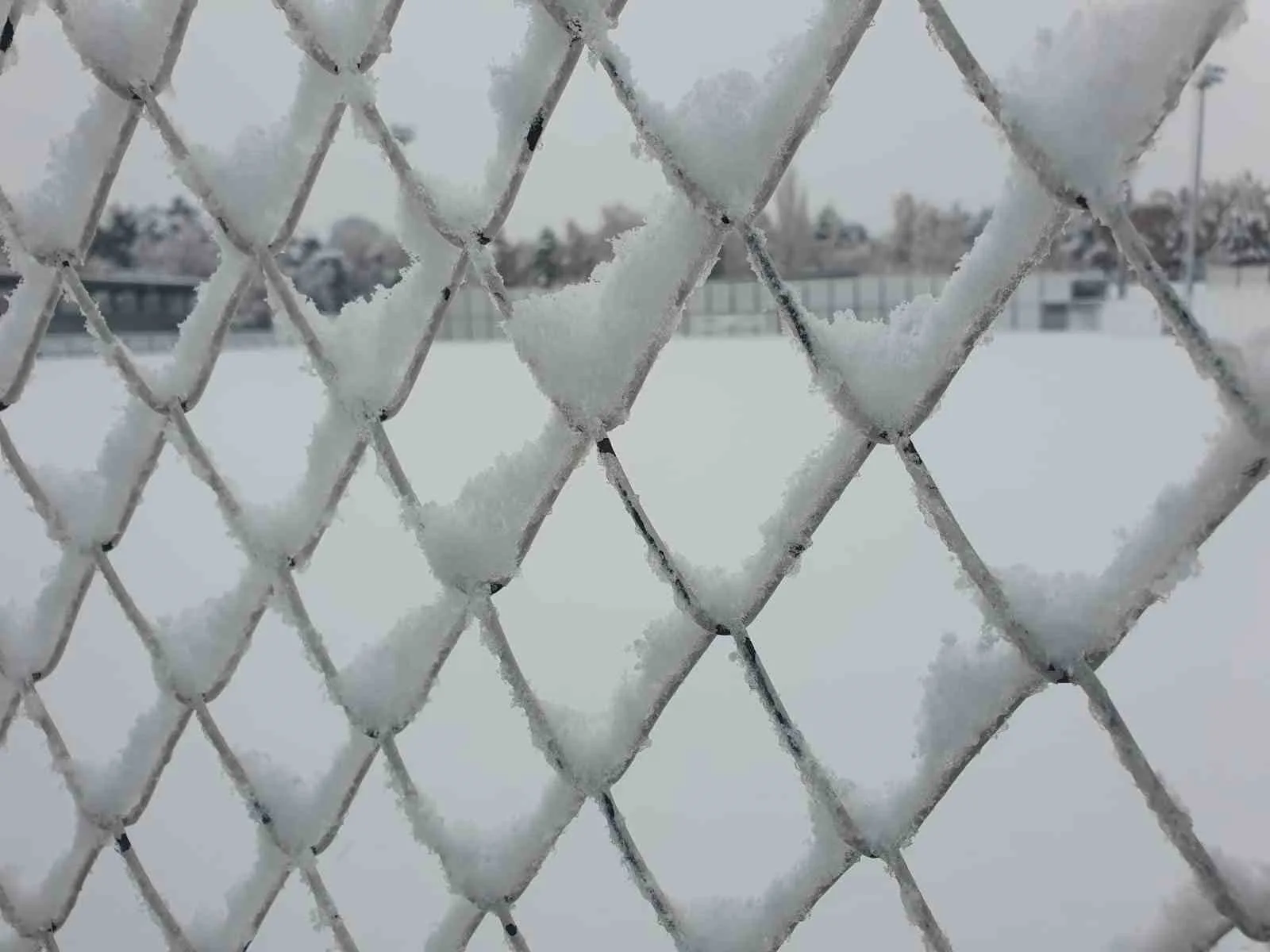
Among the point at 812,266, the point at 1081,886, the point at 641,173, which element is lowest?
the point at 1081,886

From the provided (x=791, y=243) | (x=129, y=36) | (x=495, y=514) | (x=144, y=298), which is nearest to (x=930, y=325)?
(x=495, y=514)

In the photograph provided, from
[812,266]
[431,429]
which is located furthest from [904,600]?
[431,429]

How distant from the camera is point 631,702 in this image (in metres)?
0.46

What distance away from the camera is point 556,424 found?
0.44 meters

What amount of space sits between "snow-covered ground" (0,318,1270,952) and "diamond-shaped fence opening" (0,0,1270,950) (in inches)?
2.6

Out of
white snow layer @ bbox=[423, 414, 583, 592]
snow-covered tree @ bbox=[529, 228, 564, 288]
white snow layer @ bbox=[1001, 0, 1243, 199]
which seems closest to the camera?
white snow layer @ bbox=[1001, 0, 1243, 199]

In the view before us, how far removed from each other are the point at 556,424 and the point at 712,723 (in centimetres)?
132

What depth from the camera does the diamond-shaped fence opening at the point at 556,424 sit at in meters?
0.34

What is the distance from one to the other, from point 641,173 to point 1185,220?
4.37 feet

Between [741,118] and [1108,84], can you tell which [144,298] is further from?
[1108,84]

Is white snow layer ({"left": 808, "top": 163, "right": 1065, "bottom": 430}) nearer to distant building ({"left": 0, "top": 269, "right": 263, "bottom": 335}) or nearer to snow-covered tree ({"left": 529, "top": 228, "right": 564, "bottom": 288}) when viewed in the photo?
snow-covered tree ({"left": 529, "top": 228, "right": 564, "bottom": 288})

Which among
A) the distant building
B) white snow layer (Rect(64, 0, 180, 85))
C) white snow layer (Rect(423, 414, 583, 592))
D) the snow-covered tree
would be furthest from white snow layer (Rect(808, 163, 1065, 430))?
the distant building

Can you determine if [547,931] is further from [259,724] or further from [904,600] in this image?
[904,600]

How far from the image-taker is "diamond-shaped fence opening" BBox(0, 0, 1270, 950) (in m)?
0.34
